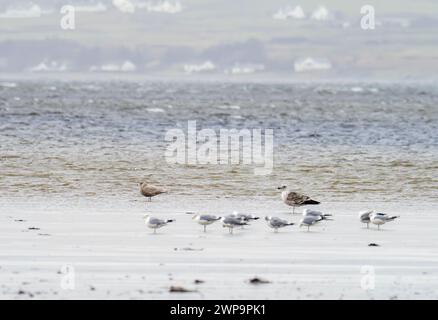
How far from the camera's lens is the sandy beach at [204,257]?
8094 millimetres

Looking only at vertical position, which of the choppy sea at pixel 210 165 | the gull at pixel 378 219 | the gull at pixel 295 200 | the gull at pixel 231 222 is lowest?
the choppy sea at pixel 210 165

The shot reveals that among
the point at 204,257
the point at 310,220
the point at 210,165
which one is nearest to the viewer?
the point at 204,257

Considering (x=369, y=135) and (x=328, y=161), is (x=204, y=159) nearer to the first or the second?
(x=328, y=161)

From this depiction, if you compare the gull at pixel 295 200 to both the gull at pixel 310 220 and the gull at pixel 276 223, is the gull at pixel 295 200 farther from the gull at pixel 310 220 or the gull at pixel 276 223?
the gull at pixel 276 223

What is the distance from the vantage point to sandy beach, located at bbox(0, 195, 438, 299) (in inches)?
319

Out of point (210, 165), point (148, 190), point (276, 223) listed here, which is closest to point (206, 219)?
point (276, 223)

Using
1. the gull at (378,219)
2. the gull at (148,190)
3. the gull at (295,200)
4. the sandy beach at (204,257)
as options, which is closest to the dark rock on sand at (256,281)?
the sandy beach at (204,257)

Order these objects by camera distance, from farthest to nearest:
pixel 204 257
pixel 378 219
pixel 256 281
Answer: pixel 378 219, pixel 204 257, pixel 256 281

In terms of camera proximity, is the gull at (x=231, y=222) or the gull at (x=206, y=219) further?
the gull at (x=206, y=219)

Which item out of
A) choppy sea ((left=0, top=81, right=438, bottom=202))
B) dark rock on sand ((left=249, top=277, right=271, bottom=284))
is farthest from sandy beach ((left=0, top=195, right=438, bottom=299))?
choppy sea ((left=0, top=81, right=438, bottom=202))

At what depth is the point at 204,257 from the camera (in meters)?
9.73

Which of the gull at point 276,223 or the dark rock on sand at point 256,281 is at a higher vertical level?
the dark rock on sand at point 256,281

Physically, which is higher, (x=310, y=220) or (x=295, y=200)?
(x=310, y=220)

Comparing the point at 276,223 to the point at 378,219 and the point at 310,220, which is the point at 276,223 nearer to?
the point at 310,220
